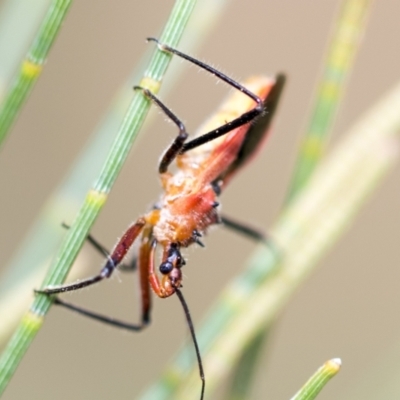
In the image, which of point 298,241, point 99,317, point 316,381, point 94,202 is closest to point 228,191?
point 99,317

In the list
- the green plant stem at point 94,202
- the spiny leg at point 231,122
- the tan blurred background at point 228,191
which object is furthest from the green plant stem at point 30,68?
the tan blurred background at point 228,191

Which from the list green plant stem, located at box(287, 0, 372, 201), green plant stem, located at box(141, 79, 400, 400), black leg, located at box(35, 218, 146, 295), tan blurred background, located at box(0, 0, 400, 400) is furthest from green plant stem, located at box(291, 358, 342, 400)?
tan blurred background, located at box(0, 0, 400, 400)

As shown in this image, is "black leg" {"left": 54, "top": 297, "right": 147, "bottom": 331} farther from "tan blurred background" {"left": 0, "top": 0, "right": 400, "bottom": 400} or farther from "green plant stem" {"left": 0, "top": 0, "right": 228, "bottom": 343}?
"tan blurred background" {"left": 0, "top": 0, "right": 400, "bottom": 400}

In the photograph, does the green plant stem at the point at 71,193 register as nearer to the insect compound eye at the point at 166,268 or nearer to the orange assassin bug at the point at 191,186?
the orange assassin bug at the point at 191,186

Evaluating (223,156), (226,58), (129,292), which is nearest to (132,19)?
(226,58)

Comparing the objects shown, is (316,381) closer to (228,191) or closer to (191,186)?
(191,186)
